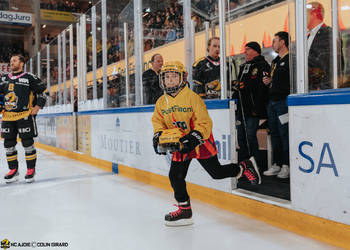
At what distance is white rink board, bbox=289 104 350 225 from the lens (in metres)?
1.99

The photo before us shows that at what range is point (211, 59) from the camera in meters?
3.21

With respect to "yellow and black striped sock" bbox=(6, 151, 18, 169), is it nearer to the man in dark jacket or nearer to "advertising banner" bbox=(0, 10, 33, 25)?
the man in dark jacket

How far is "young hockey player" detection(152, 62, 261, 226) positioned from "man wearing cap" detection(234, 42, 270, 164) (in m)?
1.07

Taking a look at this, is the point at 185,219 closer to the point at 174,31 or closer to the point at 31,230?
the point at 31,230

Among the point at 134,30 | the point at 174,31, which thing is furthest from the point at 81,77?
the point at 174,31

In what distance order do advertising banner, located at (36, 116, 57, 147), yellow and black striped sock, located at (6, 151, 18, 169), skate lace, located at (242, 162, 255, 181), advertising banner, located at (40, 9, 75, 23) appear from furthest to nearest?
advertising banner, located at (40, 9, 75, 23), advertising banner, located at (36, 116, 57, 147), yellow and black striped sock, located at (6, 151, 18, 169), skate lace, located at (242, 162, 255, 181)

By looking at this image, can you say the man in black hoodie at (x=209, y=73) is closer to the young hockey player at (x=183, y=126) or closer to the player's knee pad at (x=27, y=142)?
the young hockey player at (x=183, y=126)

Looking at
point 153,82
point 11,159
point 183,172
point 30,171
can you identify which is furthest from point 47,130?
point 183,172

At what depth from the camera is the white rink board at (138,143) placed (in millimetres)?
3043

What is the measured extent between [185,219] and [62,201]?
55.5 inches

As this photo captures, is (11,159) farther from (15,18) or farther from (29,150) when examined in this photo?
(15,18)

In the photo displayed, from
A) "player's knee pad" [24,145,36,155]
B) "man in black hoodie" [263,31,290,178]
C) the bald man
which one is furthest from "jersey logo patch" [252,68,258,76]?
"player's knee pad" [24,145,36,155]

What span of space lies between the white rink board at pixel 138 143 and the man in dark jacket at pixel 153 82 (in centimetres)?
21

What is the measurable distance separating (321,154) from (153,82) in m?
2.47
